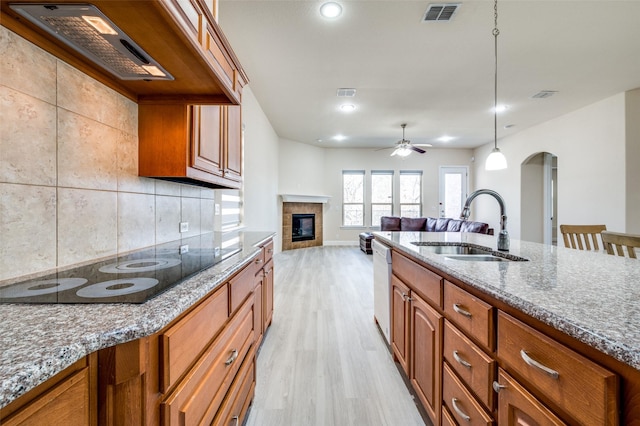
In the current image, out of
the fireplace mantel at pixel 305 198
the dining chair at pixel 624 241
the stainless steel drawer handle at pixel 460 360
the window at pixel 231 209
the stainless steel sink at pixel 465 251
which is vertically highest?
the fireplace mantel at pixel 305 198

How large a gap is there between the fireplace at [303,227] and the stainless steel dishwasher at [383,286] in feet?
16.0

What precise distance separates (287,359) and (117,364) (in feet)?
5.70

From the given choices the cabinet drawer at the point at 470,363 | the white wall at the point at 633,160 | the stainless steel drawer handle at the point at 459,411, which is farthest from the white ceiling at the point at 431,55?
the stainless steel drawer handle at the point at 459,411

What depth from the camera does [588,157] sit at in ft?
15.1

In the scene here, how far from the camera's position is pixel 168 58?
110 cm

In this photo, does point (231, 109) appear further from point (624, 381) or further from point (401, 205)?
point (401, 205)

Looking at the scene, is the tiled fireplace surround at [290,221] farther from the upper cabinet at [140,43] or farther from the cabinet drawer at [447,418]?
the cabinet drawer at [447,418]

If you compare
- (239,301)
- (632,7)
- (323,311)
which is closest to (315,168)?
(323,311)

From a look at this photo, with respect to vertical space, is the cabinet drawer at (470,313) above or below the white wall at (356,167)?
below

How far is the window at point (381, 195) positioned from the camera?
27.0 ft

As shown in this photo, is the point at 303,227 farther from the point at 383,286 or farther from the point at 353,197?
the point at 383,286

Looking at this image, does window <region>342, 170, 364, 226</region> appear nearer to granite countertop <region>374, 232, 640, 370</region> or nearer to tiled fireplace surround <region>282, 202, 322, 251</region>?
tiled fireplace surround <region>282, 202, 322, 251</region>

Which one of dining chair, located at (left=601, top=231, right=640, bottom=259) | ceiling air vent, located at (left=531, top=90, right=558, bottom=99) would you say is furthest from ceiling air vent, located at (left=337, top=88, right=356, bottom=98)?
dining chair, located at (left=601, top=231, right=640, bottom=259)

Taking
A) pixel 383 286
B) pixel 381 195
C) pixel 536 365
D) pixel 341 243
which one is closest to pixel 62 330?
pixel 536 365
